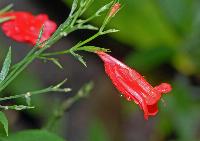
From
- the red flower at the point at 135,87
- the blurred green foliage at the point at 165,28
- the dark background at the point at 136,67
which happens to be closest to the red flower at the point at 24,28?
the red flower at the point at 135,87

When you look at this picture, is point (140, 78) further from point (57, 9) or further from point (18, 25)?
point (57, 9)

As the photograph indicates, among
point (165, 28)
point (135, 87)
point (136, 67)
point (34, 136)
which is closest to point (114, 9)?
point (135, 87)

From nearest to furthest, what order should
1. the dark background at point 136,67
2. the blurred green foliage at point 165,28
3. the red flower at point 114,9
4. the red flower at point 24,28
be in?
the red flower at point 114,9
the red flower at point 24,28
the dark background at point 136,67
the blurred green foliage at point 165,28

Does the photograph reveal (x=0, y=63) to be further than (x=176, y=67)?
No

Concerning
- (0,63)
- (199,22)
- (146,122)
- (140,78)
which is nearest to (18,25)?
(140,78)

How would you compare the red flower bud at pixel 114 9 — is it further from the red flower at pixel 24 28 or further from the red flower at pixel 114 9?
the red flower at pixel 24 28

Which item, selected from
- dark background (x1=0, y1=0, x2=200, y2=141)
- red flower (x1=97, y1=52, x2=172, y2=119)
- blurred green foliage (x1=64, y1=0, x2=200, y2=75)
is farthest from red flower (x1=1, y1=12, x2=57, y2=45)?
blurred green foliage (x1=64, y1=0, x2=200, y2=75)
